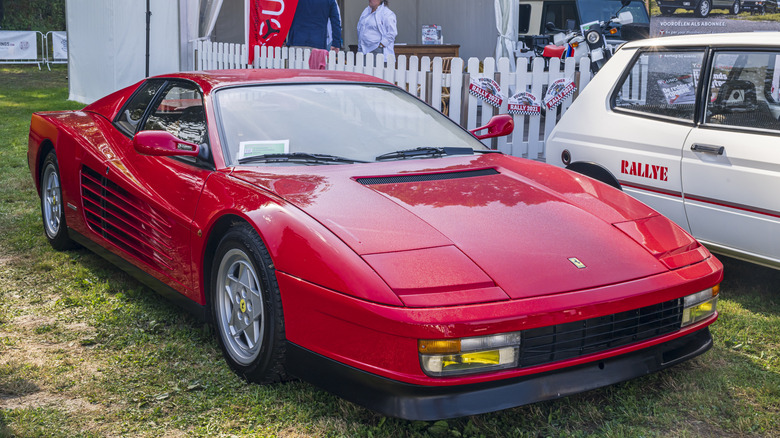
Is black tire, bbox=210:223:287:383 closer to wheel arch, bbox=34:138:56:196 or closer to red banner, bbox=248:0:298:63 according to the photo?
wheel arch, bbox=34:138:56:196

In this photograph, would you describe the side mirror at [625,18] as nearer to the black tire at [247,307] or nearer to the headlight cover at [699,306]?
the headlight cover at [699,306]

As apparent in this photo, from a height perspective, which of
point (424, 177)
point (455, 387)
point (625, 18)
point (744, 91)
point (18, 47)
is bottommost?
point (455, 387)

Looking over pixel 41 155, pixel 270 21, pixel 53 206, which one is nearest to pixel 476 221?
pixel 53 206

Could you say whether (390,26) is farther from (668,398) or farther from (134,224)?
(668,398)

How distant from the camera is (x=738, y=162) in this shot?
4258mm

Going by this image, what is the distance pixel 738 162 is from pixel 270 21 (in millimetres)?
7395

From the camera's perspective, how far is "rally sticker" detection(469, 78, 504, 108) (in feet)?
24.6

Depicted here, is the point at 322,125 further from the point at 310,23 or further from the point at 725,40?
the point at 310,23

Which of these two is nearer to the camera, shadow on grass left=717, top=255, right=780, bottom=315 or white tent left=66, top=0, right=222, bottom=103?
shadow on grass left=717, top=255, right=780, bottom=315

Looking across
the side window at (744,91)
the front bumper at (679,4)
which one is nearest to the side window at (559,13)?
the front bumper at (679,4)

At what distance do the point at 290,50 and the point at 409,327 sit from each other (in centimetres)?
752

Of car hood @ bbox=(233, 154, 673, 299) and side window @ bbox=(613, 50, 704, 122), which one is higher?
side window @ bbox=(613, 50, 704, 122)

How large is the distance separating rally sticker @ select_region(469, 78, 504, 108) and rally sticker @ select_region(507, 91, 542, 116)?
0.12m

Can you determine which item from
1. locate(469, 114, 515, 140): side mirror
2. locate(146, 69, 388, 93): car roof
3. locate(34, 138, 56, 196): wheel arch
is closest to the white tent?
locate(34, 138, 56, 196): wheel arch
